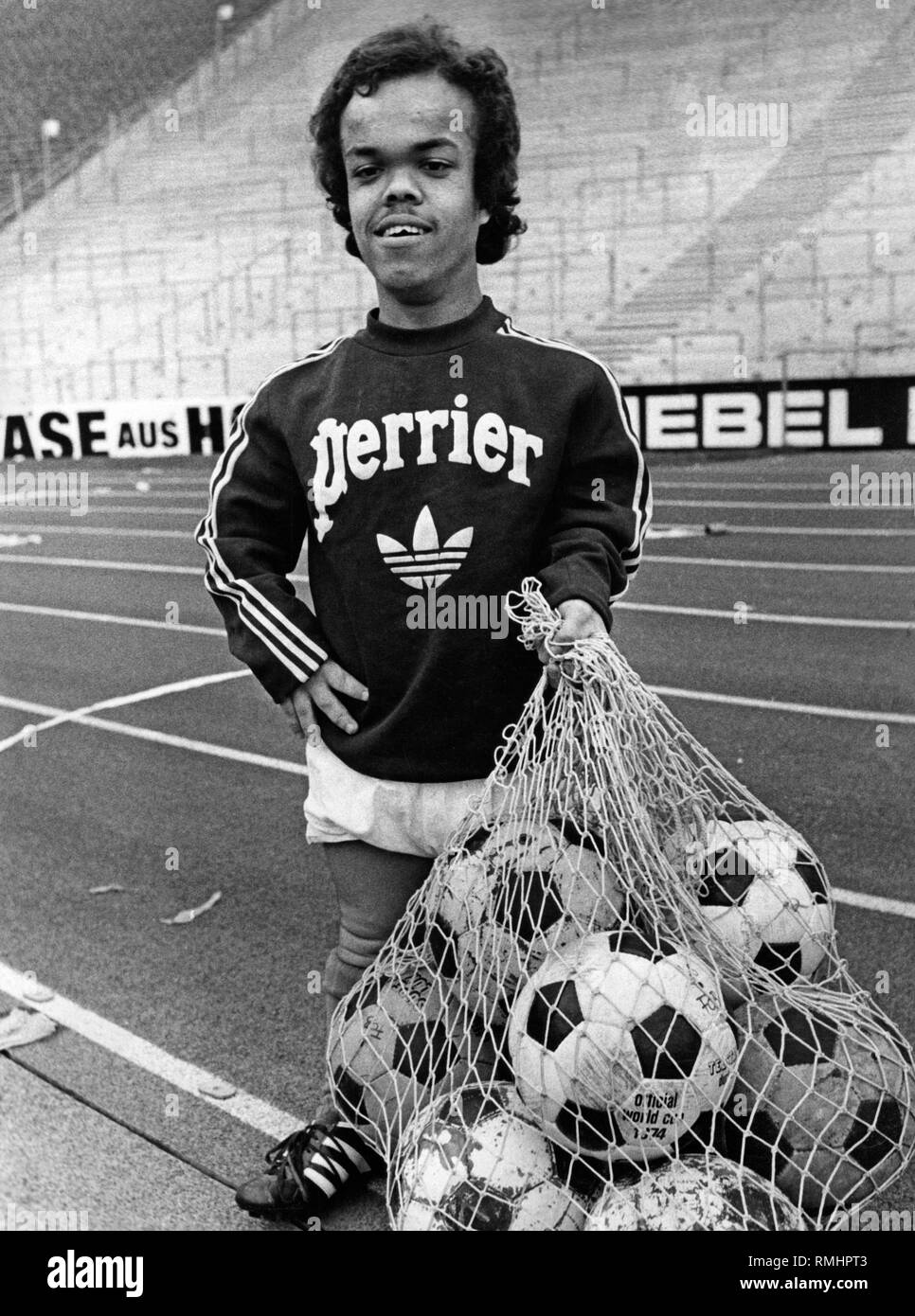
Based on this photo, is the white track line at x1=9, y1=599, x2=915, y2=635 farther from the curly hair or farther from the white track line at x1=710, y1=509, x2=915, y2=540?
the curly hair

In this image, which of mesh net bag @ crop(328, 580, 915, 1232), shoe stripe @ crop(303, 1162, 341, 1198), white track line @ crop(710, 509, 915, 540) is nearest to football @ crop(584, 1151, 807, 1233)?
mesh net bag @ crop(328, 580, 915, 1232)

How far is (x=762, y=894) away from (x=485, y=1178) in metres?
0.71

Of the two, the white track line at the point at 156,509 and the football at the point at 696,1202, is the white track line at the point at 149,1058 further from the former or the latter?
the white track line at the point at 156,509

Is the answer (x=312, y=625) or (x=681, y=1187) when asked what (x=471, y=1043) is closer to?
(x=681, y=1187)

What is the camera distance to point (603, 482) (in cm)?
239

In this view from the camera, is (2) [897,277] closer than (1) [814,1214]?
No

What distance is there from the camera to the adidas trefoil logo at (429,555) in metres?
2.32

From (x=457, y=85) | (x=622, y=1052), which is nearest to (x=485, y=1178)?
(x=622, y=1052)

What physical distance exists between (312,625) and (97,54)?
4678 millimetres

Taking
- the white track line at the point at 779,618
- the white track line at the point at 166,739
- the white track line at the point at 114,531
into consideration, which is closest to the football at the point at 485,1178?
the white track line at the point at 166,739

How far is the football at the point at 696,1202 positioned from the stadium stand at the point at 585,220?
4.31 meters

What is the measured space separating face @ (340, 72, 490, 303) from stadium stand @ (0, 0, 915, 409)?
303cm

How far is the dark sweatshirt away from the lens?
231 cm
